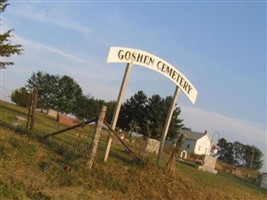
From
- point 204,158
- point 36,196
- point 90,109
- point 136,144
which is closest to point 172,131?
point 90,109

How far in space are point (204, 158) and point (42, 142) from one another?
12.5 meters

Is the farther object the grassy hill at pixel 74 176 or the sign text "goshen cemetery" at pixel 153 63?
the sign text "goshen cemetery" at pixel 153 63

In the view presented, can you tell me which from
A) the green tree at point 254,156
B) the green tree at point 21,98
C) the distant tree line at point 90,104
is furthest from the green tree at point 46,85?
the green tree at point 254,156

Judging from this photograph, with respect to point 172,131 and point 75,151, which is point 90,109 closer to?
point 172,131

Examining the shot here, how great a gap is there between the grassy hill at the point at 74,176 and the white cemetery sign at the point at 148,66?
122cm

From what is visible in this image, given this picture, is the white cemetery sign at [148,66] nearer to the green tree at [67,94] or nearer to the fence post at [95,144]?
the fence post at [95,144]

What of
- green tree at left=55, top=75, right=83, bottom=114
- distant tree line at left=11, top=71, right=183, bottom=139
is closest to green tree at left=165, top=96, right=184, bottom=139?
distant tree line at left=11, top=71, right=183, bottom=139

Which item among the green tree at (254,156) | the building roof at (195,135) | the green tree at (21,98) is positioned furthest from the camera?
the green tree at (254,156)

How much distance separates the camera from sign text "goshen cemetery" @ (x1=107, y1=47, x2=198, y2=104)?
46.3ft

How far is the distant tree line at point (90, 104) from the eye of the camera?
68.4 m

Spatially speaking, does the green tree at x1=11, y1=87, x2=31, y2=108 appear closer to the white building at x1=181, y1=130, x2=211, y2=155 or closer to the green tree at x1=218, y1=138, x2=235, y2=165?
the white building at x1=181, y1=130, x2=211, y2=155

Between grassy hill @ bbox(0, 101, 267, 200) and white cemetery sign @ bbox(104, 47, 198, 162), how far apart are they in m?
1.22

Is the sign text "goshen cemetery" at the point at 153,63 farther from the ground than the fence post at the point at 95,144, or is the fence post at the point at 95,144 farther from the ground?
the sign text "goshen cemetery" at the point at 153,63

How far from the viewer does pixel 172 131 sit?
69.1m
